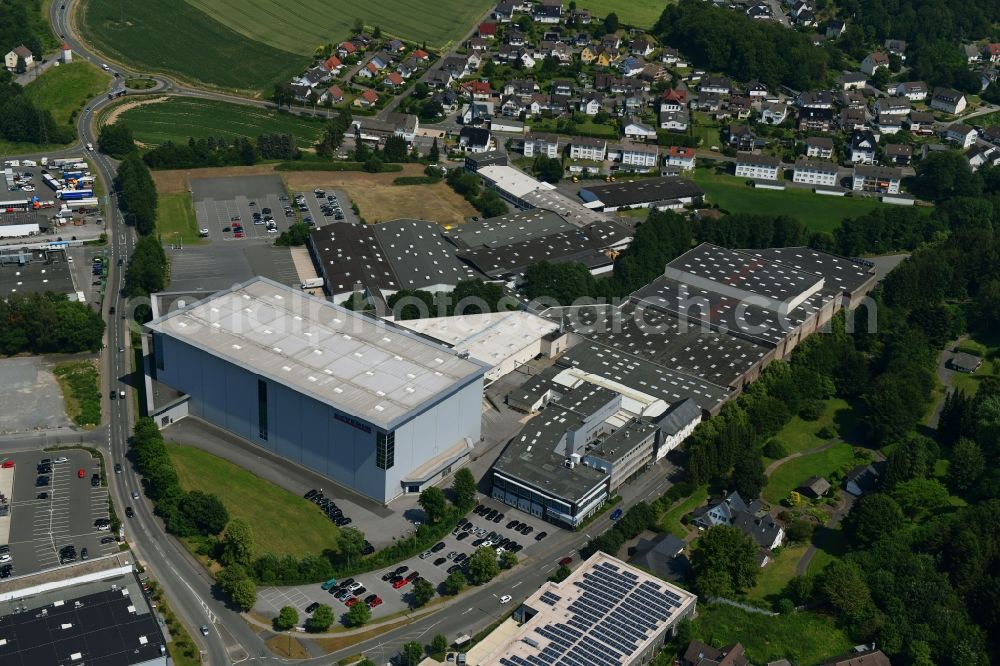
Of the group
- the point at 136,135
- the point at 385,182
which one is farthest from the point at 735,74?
the point at 136,135

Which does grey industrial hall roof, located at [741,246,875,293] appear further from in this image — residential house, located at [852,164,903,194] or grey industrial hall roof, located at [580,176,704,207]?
residential house, located at [852,164,903,194]

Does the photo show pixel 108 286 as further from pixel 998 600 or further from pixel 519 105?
pixel 998 600

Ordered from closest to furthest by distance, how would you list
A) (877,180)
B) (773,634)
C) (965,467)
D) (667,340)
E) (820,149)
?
(773,634) < (965,467) < (667,340) < (877,180) < (820,149)

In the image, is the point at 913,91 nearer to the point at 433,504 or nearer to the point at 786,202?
the point at 786,202

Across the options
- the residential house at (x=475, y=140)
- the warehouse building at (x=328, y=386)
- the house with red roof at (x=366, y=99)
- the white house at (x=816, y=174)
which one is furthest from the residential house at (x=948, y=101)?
the warehouse building at (x=328, y=386)

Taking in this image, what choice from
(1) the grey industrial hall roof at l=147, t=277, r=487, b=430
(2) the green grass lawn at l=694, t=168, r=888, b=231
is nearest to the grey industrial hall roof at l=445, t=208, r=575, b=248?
(2) the green grass lawn at l=694, t=168, r=888, b=231

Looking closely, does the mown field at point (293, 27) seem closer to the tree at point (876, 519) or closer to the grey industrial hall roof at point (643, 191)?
the grey industrial hall roof at point (643, 191)

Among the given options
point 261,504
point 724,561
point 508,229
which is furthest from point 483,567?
point 508,229
